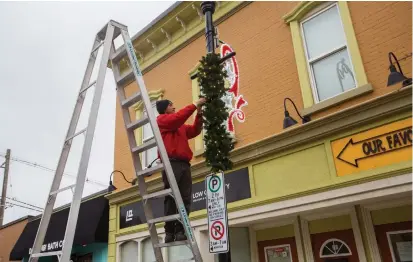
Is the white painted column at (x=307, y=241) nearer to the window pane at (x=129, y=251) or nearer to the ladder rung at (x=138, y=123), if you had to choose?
the ladder rung at (x=138, y=123)

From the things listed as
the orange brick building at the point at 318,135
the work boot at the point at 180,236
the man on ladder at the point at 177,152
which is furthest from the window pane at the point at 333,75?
the work boot at the point at 180,236

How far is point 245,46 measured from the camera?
8250mm

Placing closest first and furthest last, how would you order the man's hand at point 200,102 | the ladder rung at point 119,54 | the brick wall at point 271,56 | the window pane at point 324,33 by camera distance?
the man's hand at point 200,102, the ladder rung at point 119,54, the brick wall at point 271,56, the window pane at point 324,33

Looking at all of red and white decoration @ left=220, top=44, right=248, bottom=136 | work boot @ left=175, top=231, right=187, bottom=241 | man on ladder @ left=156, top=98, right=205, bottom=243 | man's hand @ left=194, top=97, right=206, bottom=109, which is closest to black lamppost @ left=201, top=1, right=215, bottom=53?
man's hand @ left=194, top=97, right=206, bottom=109

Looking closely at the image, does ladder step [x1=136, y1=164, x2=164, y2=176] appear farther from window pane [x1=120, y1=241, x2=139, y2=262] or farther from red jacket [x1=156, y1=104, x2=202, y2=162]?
window pane [x1=120, y1=241, x2=139, y2=262]

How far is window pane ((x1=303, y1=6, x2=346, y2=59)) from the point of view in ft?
22.5

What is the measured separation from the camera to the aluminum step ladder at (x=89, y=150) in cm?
395

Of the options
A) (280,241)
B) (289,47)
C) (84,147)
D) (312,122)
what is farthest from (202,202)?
(84,147)

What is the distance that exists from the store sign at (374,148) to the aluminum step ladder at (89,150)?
3007 millimetres

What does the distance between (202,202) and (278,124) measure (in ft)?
7.93

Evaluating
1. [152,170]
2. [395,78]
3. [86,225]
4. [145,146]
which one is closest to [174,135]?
[145,146]

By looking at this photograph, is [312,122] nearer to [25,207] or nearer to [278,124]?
[278,124]

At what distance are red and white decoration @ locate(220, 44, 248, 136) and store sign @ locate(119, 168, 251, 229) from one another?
98 centimetres

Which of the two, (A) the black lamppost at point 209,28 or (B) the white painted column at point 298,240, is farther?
(B) the white painted column at point 298,240
